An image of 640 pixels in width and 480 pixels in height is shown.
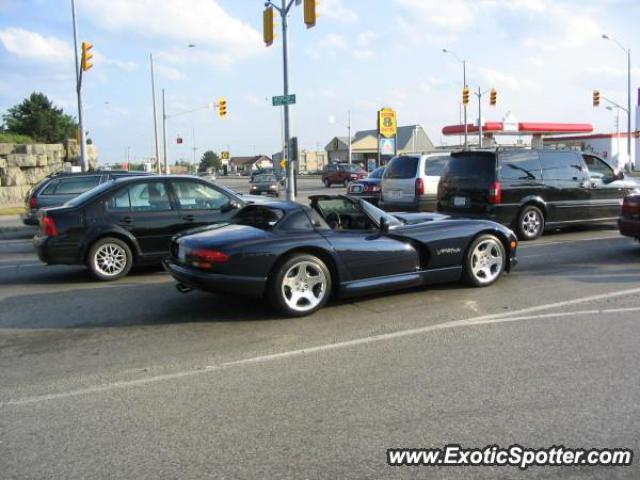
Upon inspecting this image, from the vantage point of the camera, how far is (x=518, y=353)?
16.9 feet

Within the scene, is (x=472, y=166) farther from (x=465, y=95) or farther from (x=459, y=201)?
(x=465, y=95)

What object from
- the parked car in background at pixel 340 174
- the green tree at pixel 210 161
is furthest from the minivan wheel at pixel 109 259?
the green tree at pixel 210 161

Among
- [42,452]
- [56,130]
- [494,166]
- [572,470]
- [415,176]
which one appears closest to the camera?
[572,470]

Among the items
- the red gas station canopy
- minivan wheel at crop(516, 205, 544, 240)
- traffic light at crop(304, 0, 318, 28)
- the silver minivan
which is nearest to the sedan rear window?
minivan wheel at crop(516, 205, 544, 240)

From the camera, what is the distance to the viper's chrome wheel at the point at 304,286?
21.1ft

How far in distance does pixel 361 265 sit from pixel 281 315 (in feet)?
3.41

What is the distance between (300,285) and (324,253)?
43 centimetres

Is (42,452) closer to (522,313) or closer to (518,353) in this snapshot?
(518,353)

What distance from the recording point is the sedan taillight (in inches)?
391

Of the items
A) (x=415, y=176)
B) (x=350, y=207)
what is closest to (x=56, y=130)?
(x=415, y=176)

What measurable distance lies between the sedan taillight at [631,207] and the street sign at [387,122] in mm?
32362

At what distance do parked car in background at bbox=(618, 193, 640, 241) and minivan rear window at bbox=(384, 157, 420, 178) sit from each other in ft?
21.3

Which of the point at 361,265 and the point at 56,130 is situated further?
the point at 56,130

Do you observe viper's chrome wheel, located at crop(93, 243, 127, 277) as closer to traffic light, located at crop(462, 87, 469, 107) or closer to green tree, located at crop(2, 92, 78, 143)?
traffic light, located at crop(462, 87, 469, 107)
